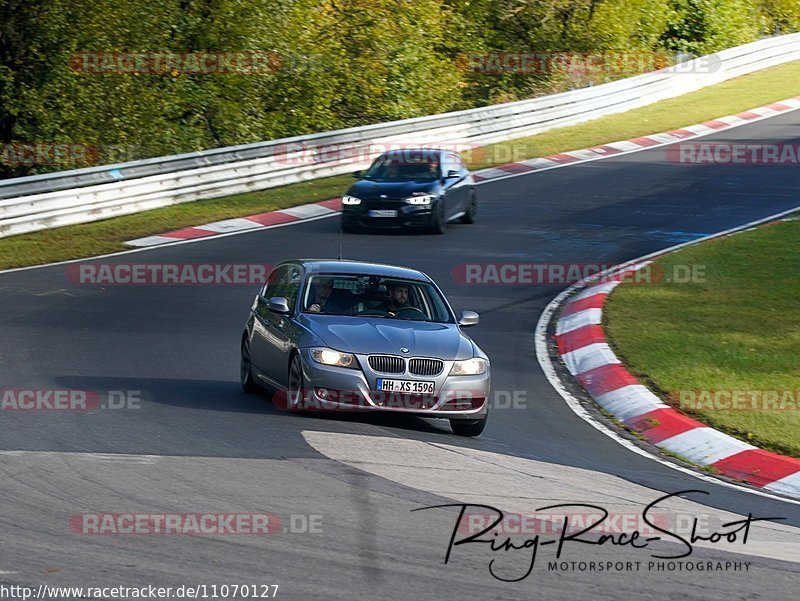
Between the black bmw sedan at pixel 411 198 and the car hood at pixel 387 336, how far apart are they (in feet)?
38.0

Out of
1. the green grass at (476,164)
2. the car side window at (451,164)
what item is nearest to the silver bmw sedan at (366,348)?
the green grass at (476,164)

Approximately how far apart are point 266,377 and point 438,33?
106 feet

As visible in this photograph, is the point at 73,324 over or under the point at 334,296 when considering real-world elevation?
under

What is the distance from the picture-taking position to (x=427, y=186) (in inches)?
922

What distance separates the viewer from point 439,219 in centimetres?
2320

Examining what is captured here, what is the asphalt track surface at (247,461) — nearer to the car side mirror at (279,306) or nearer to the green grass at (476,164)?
the car side mirror at (279,306)

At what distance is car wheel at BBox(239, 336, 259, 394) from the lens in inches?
478

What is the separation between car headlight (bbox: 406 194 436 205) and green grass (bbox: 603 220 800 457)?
492 cm

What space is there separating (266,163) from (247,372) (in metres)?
16.1

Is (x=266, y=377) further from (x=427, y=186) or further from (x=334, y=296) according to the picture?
(x=427, y=186)

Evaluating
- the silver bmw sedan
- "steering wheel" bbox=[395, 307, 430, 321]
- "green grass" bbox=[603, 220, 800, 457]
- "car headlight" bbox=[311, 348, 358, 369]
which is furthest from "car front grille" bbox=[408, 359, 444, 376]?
"green grass" bbox=[603, 220, 800, 457]

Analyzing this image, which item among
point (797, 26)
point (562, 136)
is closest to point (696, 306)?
point (562, 136)

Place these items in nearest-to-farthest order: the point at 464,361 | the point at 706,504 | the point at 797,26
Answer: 1. the point at 706,504
2. the point at 464,361
3. the point at 797,26

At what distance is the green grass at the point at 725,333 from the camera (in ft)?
37.4
